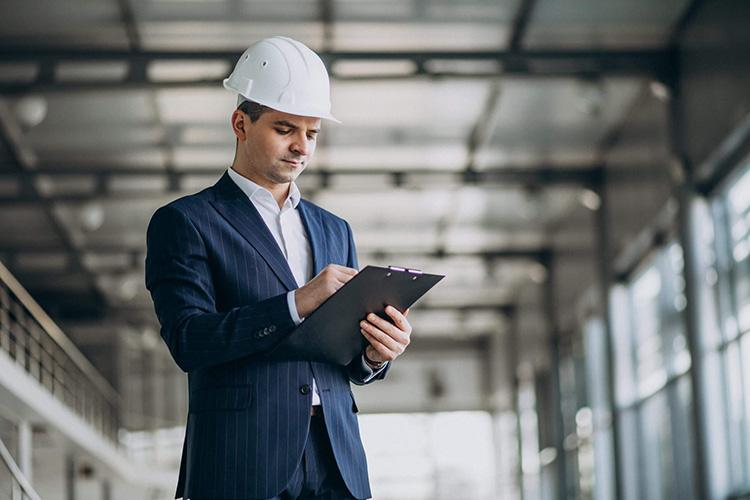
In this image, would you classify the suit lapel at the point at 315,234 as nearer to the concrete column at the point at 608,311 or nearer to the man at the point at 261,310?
the man at the point at 261,310

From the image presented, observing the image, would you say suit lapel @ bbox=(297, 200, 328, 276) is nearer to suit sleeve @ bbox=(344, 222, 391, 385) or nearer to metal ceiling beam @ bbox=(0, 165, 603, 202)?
suit sleeve @ bbox=(344, 222, 391, 385)

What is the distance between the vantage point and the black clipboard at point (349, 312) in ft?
8.40

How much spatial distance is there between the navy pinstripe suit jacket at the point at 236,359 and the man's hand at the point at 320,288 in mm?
34

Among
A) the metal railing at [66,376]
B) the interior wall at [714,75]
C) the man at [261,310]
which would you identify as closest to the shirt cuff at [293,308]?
the man at [261,310]

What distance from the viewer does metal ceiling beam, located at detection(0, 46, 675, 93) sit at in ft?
39.8

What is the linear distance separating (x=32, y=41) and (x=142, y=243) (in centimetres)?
755

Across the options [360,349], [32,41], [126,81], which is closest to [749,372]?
[126,81]

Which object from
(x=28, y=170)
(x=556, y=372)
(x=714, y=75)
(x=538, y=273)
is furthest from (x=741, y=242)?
(x=538, y=273)

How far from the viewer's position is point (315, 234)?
2854 mm

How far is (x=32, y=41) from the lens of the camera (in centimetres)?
1228

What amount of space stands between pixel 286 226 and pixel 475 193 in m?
15.1

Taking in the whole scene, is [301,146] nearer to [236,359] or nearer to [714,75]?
[236,359]

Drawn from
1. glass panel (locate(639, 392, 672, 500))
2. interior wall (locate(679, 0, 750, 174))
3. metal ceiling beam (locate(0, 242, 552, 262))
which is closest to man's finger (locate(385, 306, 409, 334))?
interior wall (locate(679, 0, 750, 174))

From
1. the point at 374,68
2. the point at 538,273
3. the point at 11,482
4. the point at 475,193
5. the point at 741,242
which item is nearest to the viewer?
the point at 11,482
